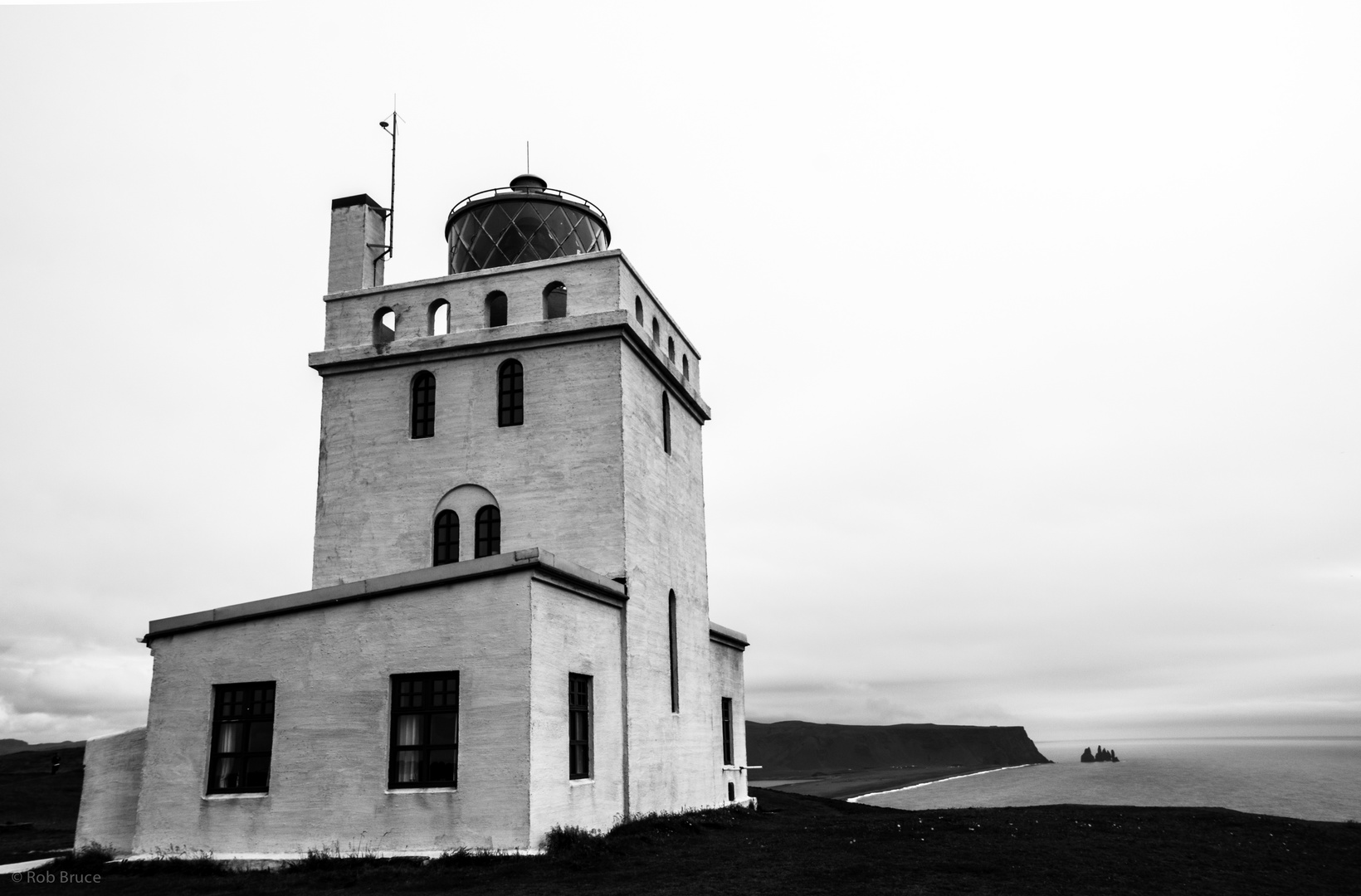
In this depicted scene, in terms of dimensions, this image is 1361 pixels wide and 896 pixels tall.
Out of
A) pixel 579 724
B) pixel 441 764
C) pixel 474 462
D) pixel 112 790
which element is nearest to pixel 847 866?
pixel 579 724

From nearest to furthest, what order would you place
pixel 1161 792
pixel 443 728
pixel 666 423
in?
pixel 443 728
pixel 666 423
pixel 1161 792

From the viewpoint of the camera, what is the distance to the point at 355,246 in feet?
79.6

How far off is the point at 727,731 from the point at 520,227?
14451 mm

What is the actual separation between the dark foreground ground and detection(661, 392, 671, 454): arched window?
841cm

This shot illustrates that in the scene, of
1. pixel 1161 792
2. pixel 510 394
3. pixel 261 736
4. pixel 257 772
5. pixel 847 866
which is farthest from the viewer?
pixel 1161 792

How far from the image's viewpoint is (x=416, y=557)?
21484 millimetres

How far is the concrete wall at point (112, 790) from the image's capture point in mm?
18281

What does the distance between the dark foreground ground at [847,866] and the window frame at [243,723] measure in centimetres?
140

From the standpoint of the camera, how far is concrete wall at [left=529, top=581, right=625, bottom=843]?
53.5 ft

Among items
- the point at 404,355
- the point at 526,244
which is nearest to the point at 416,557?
the point at 404,355

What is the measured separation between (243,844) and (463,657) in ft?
15.9

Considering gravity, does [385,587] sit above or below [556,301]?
below

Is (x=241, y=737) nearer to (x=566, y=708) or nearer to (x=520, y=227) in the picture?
(x=566, y=708)

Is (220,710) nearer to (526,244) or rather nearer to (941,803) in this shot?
(526,244)
